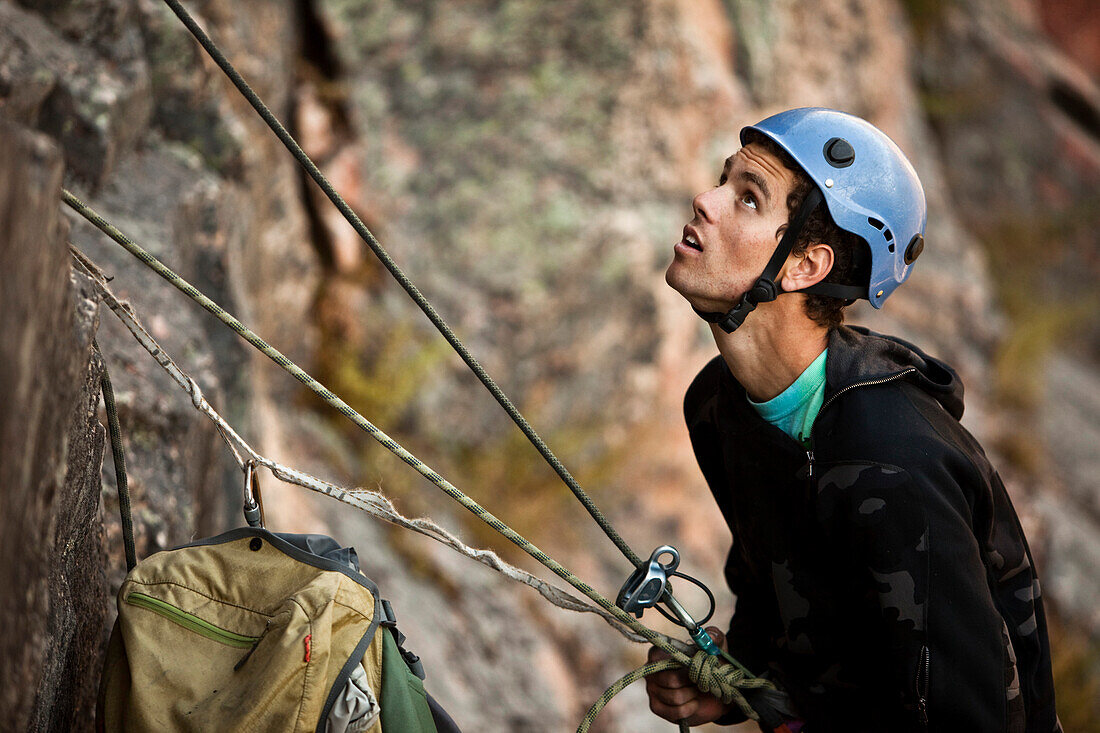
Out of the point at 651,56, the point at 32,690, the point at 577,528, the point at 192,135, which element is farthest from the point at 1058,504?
the point at 32,690

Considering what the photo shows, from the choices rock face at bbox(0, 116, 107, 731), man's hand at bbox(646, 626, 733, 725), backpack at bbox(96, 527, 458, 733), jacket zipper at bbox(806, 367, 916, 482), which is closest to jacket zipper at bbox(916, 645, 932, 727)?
jacket zipper at bbox(806, 367, 916, 482)

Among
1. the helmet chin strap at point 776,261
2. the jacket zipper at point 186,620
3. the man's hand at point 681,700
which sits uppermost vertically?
the helmet chin strap at point 776,261

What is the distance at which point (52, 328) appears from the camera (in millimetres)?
1193

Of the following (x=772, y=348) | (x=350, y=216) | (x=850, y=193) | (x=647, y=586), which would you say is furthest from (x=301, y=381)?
(x=850, y=193)

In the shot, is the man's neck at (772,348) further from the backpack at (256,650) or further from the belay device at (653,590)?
the backpack at (256,650)

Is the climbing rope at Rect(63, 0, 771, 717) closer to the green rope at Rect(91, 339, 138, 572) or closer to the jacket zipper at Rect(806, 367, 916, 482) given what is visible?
the green rope at Rect(91, 339, 138, 572)

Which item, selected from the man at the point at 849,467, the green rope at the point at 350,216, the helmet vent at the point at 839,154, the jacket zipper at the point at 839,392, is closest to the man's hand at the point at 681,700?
the man at the point at 849,467

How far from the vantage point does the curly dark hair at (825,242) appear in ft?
6.32

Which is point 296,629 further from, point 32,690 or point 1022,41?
point 1022,41

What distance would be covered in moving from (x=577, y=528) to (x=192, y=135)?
2.97 metres

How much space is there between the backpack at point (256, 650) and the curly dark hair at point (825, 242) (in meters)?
1.13

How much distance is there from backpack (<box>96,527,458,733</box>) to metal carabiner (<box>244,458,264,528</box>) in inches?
2.7

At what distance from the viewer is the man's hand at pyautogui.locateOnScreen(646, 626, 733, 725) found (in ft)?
6.81

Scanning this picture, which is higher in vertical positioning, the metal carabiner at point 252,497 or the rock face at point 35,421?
the metal carabiner at point 252,497
